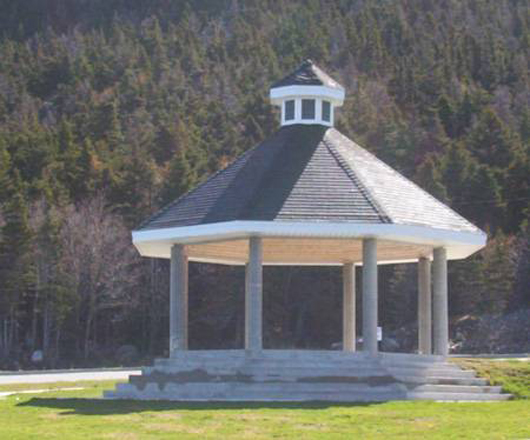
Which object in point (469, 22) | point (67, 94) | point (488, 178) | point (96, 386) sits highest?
point (469, 22)

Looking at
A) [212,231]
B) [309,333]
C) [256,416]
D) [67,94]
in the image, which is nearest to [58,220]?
[309,333]

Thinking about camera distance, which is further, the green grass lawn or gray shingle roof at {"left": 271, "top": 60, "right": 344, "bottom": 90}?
gray shingle roof at {"left": 271, "top": 60, "right": 344, "bottom": 90}

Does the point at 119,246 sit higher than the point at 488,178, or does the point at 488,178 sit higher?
the point at 488,178

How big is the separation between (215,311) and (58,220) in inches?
407

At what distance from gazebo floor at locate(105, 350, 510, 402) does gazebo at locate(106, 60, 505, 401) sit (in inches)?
1.3

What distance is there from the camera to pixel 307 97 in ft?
116

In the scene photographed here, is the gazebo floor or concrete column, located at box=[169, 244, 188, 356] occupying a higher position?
concrete column, located at box=[169, 244, 188, 356]

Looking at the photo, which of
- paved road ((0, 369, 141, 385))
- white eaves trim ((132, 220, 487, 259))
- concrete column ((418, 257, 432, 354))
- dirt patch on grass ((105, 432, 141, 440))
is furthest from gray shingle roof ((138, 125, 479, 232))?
paved road ((0, 369, 141, 385))

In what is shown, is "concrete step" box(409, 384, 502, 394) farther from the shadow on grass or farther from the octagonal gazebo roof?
the octagonal gazebo roof

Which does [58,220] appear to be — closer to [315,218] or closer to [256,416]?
[315,218]

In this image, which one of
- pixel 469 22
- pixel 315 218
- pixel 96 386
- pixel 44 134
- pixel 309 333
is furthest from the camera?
pixel 469 22

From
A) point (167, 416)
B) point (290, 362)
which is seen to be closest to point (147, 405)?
point (167, 416)

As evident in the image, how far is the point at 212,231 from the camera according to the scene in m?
30.6

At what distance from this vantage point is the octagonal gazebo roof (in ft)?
98.9
